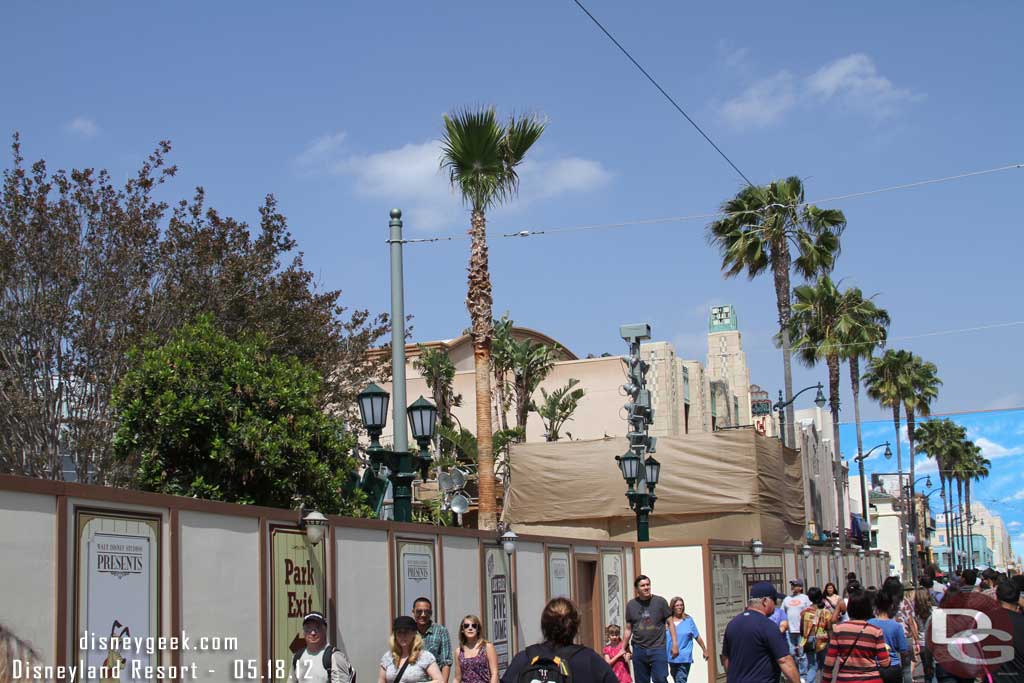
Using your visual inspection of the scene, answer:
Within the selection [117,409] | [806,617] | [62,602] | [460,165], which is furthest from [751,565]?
[62,602]

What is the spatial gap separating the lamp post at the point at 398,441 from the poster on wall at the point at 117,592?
6.15 metres

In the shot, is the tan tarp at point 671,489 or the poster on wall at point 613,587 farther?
the tan tarp at point 671,489

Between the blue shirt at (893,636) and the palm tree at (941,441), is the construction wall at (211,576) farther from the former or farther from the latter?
the palm tree at (941,441)

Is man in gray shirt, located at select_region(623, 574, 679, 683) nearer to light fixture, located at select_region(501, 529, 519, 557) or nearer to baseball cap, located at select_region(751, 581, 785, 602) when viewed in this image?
light fixture, located at select_region(501, 529, 519, 557)

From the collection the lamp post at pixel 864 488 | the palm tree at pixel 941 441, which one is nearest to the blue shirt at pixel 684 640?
the lamp post at pixel 864 488

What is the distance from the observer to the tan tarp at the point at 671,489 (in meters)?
30.2

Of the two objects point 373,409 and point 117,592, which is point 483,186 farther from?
point 117,592

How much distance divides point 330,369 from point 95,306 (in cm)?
748

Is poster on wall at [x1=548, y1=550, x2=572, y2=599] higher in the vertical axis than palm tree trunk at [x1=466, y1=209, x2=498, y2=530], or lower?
lower

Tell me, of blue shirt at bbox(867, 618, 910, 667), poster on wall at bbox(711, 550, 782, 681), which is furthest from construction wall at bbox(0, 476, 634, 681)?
poster on wall at bbox(711, 550, 782, 681)

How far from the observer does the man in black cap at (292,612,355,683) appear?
936 cm

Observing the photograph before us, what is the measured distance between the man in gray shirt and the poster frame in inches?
267

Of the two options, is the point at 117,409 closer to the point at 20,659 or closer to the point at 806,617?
the point at 806,617

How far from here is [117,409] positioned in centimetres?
2331
